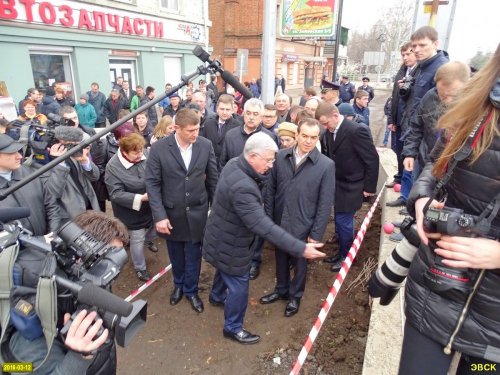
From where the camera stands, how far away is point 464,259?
1.26 m

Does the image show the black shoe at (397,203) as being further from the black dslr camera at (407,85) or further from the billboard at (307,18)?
the billboard at (307,18)

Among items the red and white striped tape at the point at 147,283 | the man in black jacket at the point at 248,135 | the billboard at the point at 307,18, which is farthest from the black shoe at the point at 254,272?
the billboard at the point at 307,18

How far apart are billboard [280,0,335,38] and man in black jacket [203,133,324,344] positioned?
27.9ft

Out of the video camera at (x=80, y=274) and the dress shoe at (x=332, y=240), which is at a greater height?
the video camera at (x=80, y=274)

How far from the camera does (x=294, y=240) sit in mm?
2787

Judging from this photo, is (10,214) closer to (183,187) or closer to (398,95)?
(183,187)

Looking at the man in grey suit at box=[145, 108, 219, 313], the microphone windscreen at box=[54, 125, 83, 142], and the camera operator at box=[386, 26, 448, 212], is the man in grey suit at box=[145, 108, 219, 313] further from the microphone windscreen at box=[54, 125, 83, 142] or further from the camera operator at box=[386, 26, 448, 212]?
the camera operator at box=[386, 26, 448, 212]

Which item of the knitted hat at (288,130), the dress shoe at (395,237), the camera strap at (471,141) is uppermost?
the camera strap at (471,141)

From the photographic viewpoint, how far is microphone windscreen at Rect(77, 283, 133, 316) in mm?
1284

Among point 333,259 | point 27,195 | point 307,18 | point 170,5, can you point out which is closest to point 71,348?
point 27,195

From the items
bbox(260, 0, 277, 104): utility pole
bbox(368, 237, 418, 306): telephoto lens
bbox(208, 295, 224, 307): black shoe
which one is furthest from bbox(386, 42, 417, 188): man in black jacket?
bbox(368, 237, 418, 306): telephoto lens

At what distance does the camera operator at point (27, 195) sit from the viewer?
2627 millimetres

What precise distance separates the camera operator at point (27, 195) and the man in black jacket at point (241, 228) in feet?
4.52

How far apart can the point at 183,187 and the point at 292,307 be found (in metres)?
1.69
